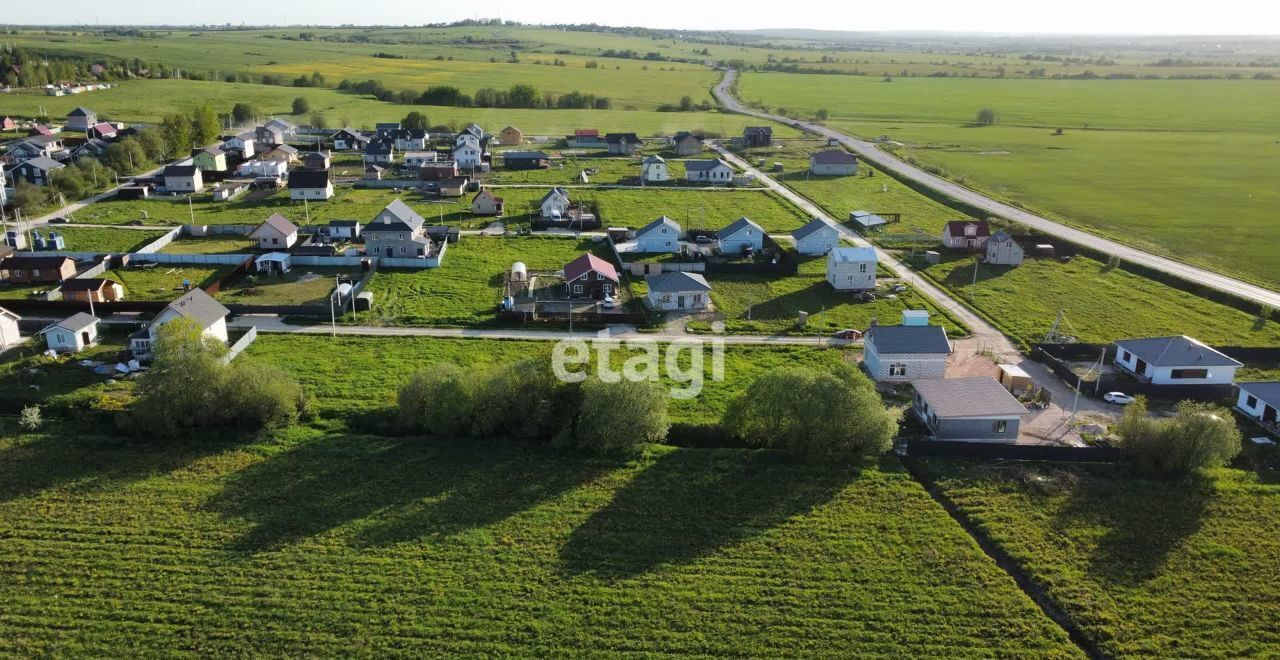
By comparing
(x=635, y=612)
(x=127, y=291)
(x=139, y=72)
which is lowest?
(x=635, y=612)

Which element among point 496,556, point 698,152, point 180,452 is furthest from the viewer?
point 698,152

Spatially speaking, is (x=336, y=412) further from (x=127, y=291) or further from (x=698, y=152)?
(x=698, y=152)

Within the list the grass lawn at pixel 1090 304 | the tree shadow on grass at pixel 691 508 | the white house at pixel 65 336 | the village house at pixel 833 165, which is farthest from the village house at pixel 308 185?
the tree shadow on grass at pixel 691 508

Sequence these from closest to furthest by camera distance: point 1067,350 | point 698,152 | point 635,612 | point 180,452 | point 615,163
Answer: point 635,612
point 180,452
point 1067,350
point 615,163
point 698,152

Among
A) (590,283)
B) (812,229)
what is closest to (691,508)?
(590,283)

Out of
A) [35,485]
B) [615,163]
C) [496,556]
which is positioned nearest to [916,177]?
[615,163]

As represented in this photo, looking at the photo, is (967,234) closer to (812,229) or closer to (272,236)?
(812,229)

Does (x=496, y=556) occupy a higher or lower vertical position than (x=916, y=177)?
lower

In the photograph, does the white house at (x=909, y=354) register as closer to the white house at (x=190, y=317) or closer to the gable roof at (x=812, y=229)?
the gable roof at (x=812, y=229)
